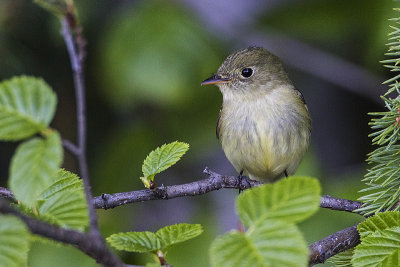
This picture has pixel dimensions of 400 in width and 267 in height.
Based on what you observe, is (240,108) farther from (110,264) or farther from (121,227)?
(110,264)

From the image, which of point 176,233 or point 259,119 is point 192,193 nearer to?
point 176,233

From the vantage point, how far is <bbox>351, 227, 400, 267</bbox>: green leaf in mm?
1794

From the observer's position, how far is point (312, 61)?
5.57 metres

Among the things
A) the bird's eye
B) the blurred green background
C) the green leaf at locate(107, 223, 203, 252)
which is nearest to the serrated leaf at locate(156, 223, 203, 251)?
the green leaf at locate(107, 223, 203, 252)

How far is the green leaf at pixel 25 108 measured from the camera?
1366mm

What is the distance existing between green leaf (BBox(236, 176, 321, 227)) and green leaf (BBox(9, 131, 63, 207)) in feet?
1.47

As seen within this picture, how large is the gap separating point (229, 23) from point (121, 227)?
222 cm

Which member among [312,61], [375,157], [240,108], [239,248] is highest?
[312,61]

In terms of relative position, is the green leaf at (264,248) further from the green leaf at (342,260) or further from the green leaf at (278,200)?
the green leaf at (342,260)

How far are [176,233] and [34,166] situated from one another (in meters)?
0.57

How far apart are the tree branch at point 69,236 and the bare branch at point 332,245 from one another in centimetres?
93

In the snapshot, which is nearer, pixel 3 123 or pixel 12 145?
pixel 3 123

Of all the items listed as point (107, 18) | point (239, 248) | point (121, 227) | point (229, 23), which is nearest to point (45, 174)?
point (239, 248)

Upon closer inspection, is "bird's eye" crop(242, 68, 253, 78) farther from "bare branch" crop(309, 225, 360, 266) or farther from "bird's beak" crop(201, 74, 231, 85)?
"bare branch" crop(309, 225, 360, 266)
